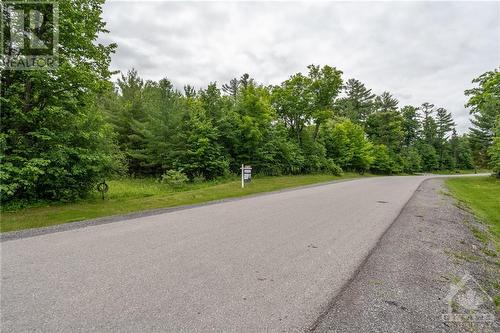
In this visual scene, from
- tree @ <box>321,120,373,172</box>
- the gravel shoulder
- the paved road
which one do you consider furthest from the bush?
tree @ <box>321,120,373,172</box>

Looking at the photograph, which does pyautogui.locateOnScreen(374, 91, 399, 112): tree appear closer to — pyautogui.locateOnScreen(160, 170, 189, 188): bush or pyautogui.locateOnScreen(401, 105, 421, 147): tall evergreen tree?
pyautogui.locateOnScreen(401, 105, 421, 147): tall evergreen tree

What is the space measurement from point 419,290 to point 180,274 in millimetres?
3034

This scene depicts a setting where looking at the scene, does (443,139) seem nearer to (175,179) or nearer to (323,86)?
(323,86)

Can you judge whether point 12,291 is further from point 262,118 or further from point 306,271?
point 262,118

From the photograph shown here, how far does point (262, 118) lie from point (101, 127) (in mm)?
12681

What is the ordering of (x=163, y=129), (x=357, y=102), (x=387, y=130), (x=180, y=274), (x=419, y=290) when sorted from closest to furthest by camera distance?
(x=419, y=290)
(x=180, y=274)
(x=163, y=129)
(x=387, y=130)
(x=357, y=102)

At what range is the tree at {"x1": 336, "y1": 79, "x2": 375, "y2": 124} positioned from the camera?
49.2 m

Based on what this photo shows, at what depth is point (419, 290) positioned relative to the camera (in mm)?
3100

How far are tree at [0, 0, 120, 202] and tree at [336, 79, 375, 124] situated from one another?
46331 millimetres

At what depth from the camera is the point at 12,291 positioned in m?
2.87

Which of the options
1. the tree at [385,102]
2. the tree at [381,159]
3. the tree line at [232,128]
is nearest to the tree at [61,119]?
the tree line at [232,128]

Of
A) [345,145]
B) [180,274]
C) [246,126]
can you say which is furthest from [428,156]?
[180,274]

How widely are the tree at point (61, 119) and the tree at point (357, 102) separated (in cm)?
4633

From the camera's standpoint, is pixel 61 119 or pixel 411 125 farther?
pixel 411 125
